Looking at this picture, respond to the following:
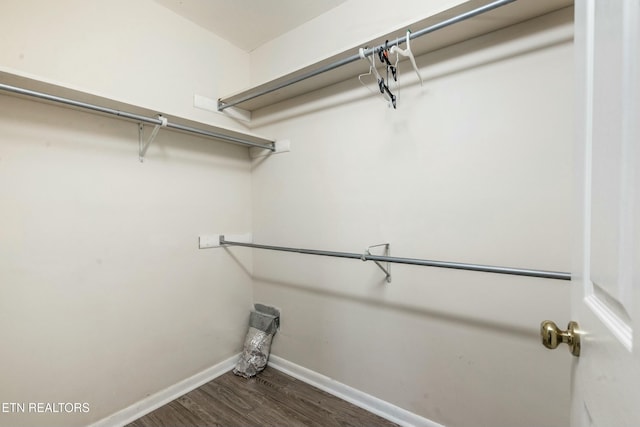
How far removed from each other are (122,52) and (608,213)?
2.30 m

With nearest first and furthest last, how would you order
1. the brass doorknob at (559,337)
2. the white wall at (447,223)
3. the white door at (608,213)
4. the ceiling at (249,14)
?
the white door at (608,213) → the brass doorknob at (559,337) → the white wall at (447,223) → the ceiling at (249,14)

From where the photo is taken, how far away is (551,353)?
1.28 meters

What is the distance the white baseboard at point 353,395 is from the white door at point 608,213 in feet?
4.12

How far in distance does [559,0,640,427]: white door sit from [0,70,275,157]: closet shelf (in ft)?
6.00

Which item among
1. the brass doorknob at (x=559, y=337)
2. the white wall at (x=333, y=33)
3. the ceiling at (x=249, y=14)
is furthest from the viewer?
the ceiling at (x=249, y=14)

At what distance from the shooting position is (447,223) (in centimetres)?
154

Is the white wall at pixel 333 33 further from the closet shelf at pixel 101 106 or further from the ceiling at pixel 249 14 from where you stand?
the closet shelf at pixel 101 106

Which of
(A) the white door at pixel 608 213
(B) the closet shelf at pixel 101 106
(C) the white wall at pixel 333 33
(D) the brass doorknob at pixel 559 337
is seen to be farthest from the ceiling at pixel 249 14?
(D) the brass doorknob at pixel 559 337

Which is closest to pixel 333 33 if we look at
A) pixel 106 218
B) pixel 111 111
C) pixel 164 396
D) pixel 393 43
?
pixel 393 43

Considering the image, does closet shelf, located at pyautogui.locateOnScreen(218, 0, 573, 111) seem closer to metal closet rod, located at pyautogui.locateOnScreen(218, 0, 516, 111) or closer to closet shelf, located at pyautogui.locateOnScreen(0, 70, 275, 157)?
metal closet rod, located at pyautogui.locateOnScreen(218, 0, 516, 111)

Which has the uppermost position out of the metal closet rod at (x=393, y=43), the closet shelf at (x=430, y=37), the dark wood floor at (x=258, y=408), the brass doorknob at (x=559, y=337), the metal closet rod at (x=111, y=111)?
the closet shelf at (x=430, y=37)

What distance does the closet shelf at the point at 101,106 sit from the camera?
49.2 inches

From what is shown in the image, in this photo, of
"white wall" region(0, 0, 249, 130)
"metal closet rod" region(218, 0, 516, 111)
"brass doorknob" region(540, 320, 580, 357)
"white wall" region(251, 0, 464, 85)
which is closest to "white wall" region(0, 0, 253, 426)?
"white wall" region(0, 0, 249, 130)

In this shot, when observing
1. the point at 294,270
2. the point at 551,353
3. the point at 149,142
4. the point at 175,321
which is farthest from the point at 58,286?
the point at 551,353
